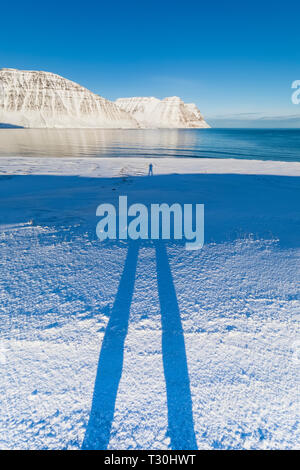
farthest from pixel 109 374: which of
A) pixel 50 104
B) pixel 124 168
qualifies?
pixel 50 104

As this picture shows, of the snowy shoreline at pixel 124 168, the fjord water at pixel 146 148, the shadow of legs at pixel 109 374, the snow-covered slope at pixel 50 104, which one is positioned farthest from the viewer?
the snow-covered slope at pixel 50 104

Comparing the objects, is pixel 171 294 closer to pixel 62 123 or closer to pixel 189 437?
pixel 189 437

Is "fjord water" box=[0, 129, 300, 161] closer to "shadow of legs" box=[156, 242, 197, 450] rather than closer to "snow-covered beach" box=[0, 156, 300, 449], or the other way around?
"snow-covered beach" box=[0, 156, 300, 449]

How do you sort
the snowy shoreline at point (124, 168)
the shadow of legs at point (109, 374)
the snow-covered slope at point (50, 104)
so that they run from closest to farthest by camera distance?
the shadow of legs at point (109, 374), the snowy shoreline at point (124, 168), the snow-covered slope at point (50, 104)

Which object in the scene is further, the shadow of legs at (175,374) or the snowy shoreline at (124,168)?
the snowy shoreline at (124,168)

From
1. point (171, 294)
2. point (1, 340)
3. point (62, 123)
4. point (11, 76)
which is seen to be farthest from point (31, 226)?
point (11, 76)

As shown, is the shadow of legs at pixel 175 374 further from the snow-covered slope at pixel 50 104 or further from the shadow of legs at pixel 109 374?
the snow-covered slope at pixel 50 104

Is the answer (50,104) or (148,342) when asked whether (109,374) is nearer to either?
(148,342)

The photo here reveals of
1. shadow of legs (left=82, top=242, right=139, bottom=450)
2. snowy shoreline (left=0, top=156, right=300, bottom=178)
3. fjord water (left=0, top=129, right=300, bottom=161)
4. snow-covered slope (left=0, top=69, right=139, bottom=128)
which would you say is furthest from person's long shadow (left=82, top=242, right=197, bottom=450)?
snow-covered slope (left=0, top=69, right=139, bottom=128)

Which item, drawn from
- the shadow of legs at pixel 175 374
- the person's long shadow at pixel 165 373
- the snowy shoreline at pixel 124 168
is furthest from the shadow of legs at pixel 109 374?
the snowy shoreline at pixel 124 168
